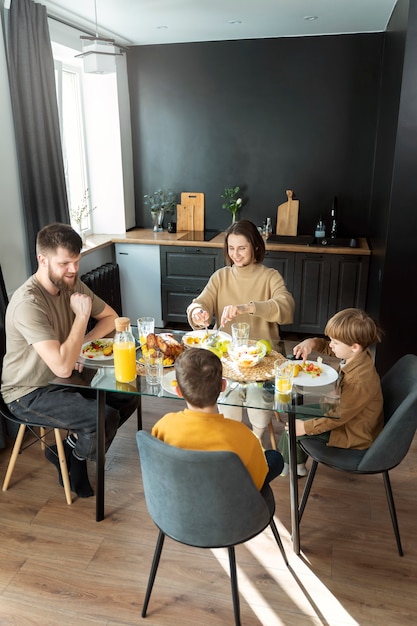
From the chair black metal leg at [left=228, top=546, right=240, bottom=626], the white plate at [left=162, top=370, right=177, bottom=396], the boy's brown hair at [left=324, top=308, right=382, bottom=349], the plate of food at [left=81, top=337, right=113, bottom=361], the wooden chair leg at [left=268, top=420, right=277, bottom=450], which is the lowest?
the wooden chair leg at [left=268, top=420, right=277, bottom=450]

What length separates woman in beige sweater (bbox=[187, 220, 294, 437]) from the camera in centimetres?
266

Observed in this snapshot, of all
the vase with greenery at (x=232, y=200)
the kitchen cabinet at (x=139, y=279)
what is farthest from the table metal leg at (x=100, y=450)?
the vase with greenery at (x=232, y=200)

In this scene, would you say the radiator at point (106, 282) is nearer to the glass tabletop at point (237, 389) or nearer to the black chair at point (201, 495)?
the glass tabletop at point (237, 389)

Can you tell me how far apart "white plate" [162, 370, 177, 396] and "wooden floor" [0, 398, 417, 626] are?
73 cm

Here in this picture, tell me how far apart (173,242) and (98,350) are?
2294 mm

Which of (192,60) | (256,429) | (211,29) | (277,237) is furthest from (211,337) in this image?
(192,60)

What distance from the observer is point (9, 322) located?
7.51 ft

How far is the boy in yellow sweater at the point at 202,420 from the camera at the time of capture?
1541 mm

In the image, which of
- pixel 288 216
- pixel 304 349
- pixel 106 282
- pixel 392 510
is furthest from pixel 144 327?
pixel 288 216

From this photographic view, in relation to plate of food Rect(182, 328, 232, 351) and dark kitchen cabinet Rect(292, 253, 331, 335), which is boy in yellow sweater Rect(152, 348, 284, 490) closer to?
plate of food Rect(182, 328, 232, 351)

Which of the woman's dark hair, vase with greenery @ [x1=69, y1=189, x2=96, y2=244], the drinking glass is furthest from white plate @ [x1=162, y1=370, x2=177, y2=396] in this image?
vase with greenery @ [x1=69, y1=189, x2=96, y2=244]

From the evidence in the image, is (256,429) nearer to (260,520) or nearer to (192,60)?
(260,520)

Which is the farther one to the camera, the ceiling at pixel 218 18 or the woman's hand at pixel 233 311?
the ceiling at pixel 218 18

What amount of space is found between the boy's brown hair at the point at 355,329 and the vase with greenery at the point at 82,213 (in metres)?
2.94
